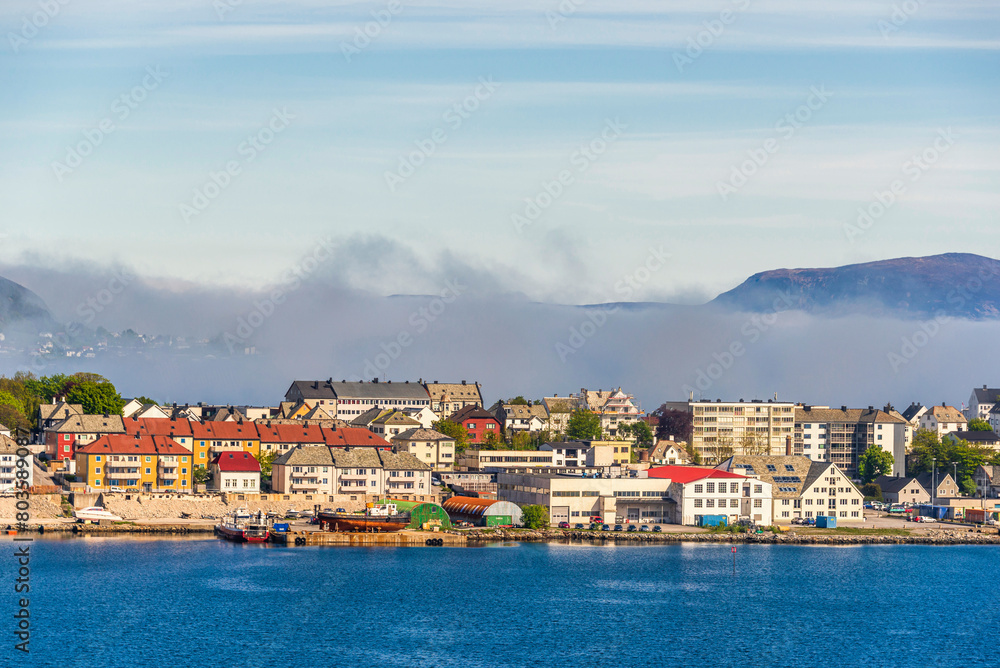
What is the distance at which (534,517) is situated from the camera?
278ft

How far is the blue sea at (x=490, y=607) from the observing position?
1989 inches

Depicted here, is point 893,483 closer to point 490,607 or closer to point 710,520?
point 710,520

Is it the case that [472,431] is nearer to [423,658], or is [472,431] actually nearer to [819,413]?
[819,413]

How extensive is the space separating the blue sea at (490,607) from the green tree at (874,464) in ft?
134

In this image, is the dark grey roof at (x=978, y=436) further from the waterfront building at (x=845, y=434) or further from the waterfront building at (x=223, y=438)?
the waterfront building at (x=223, y=438)

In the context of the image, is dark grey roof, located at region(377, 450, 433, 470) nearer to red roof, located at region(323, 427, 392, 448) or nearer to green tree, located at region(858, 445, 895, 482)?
red roof, located at region(323, 427, 392, 448)

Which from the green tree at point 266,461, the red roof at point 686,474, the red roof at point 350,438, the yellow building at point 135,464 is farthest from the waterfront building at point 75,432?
the red roof at point 686,474

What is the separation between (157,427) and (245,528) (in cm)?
1966

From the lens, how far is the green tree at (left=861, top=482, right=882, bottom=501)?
111 metres

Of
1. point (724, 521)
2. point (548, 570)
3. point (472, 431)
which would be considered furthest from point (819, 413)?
point (548, 570)

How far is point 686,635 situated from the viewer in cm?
5466

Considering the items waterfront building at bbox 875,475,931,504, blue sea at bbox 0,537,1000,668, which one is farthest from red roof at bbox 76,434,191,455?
waterfront building at bbox 875,475,931,504

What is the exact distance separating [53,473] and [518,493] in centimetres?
3004

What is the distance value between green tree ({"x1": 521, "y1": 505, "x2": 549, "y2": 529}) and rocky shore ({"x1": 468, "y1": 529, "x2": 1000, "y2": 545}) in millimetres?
1686
